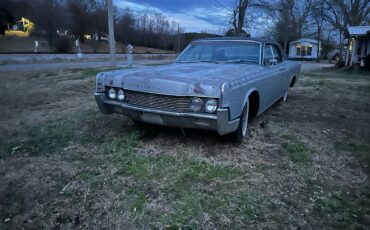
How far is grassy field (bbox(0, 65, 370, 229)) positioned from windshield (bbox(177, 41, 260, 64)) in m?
1.18

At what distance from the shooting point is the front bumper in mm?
3268

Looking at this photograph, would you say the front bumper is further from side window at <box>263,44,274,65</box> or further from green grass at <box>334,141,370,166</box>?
side window at <box>263,44,274,65</box>

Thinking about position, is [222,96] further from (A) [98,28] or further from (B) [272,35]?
(A) [98,28]

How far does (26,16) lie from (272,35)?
128 ft

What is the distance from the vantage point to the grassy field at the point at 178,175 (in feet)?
8.11

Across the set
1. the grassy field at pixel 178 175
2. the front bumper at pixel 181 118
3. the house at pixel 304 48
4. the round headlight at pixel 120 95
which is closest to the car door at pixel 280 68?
the grassy field at pixel 178 175

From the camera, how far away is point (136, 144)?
13.3ft

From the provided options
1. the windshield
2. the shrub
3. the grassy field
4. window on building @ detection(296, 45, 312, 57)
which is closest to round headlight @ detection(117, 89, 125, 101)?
the grassy field

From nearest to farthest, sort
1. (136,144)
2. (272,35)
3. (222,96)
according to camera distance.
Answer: (222,96) < (136,144) < (272,35)

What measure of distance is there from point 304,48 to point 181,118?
182 feet

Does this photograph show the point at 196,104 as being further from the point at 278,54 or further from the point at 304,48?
the point at 304,48

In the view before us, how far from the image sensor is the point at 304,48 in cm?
5303

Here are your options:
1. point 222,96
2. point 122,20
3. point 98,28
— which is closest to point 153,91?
point 222,96

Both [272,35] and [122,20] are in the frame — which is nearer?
[272,35]
